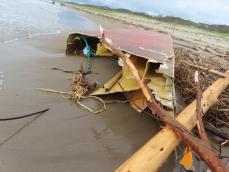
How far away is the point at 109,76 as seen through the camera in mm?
A: 5969

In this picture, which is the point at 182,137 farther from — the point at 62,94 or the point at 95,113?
the point at 62,94

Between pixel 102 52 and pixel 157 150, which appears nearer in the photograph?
pixel 157 150

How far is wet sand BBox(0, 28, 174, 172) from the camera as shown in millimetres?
2996

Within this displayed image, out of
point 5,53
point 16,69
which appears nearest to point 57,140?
point 16,69

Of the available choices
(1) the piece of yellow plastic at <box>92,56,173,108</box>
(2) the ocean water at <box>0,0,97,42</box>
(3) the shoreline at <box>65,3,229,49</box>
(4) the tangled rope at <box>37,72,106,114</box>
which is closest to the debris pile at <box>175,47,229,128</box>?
(1) the piece of yellow plastic at <box>92,56,173,108</box>

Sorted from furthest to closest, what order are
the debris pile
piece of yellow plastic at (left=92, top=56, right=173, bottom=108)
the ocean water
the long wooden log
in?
Result: the ocean water, the debris pile, piece of yellow plastic at (left=92, top=56, right=173, bottom=108), the long wooden log

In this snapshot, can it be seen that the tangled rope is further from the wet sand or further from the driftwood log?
the driftwood log

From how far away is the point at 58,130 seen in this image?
356 cm

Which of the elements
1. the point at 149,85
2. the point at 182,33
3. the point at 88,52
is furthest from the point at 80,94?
the point at 182,33

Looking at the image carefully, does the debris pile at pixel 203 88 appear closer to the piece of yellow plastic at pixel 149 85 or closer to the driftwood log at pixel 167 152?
the piece of yellow plastic at pixel 149 85

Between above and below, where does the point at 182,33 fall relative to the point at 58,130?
below

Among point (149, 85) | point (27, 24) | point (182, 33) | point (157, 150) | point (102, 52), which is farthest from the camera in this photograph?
point (182, 33)

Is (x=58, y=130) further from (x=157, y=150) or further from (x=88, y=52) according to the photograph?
(x=88, y=52)

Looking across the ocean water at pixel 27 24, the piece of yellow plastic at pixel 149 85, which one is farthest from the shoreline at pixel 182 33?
the piece of yellow plastic at pixel 149 85
